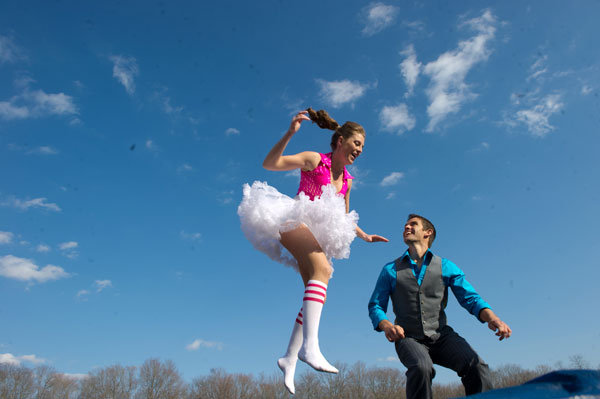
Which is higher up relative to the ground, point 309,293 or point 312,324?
point 309,293

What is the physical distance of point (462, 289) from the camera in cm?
357

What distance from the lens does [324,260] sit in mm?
3586

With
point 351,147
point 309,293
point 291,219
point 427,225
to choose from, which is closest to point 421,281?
point 427,225

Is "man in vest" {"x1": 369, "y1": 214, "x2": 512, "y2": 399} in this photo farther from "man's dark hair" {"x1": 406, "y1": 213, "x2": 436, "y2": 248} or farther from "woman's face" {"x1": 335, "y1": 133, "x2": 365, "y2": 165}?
"woman's face" {"x1": 335, "y1": 133, "x2": 365, "y2": 165}

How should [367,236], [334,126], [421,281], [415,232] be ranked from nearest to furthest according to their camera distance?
[421,281] < [415,232] < [334,126] < [367,236]

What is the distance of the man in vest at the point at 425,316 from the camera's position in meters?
3.10

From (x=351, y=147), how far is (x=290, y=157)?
0.60m

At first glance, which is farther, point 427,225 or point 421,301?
point 427,225

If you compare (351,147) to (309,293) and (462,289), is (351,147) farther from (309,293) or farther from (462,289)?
(462,289)

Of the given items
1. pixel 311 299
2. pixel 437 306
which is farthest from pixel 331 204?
pixel 437 306

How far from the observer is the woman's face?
3.96 m

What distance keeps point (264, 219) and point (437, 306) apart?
1.56m

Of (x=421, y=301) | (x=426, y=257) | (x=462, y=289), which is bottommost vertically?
(x=421, y=301)

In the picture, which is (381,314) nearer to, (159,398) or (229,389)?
(159,398)
